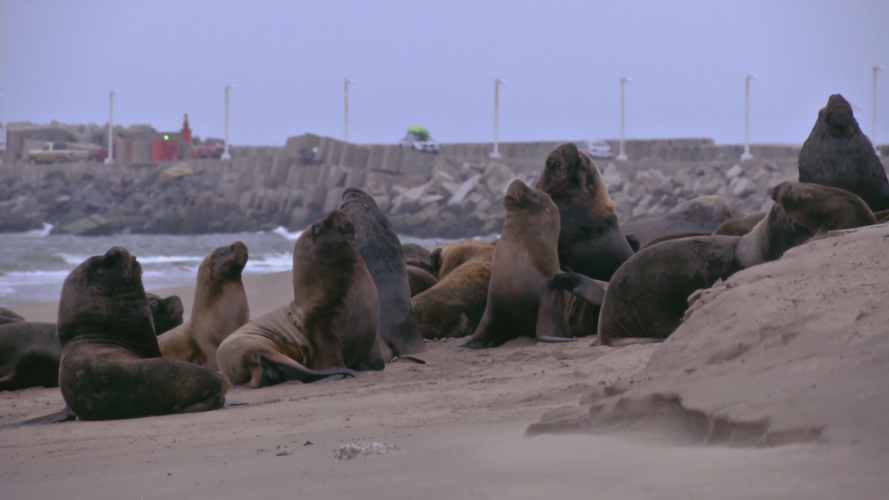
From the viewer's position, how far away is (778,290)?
3234 mm

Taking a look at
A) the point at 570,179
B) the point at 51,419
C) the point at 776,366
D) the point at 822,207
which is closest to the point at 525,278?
the point at 570,179

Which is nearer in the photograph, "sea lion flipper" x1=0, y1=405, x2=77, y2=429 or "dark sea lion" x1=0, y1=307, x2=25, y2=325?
"sea lion flipper" x1=0, y1=405, x2=77, y2=429

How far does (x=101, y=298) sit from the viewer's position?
16.8 feet

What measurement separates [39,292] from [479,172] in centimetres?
2362

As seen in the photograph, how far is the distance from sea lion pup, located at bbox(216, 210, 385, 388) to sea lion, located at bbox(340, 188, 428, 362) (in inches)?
15.4

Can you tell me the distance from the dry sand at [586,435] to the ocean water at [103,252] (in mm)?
9712

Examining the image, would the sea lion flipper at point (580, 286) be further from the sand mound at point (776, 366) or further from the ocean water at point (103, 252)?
the ocean water at point (103, 252)

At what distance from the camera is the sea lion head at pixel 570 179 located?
730 cm

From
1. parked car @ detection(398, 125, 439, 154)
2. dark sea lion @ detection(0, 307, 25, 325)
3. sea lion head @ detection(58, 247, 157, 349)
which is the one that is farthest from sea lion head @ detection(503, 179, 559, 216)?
parked car @ detection(398, 125, 439, 154)

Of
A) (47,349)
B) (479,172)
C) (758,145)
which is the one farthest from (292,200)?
(47,349)

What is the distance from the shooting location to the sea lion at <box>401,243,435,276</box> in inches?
337

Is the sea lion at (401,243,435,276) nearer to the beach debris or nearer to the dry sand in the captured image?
the dry sand

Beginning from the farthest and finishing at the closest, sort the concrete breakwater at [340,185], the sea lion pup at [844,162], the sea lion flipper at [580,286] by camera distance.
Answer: the concrete breakwater at [340,185]
the sea lion flipper at [580,286]
the sea lion pup at [844,162]

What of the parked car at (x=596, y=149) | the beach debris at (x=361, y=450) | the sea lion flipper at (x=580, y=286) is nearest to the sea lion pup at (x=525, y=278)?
the sea lion flipper at (x=580, y=286)
